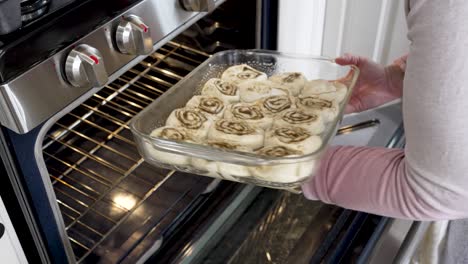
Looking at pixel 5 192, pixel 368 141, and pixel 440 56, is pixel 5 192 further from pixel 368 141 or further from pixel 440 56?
pixel 368 141

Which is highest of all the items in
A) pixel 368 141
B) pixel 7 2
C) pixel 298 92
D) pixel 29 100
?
pixel 7 2

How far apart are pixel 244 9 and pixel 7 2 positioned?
52 centimetres

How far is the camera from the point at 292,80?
887mm

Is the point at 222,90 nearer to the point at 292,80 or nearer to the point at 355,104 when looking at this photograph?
the point at 292,80

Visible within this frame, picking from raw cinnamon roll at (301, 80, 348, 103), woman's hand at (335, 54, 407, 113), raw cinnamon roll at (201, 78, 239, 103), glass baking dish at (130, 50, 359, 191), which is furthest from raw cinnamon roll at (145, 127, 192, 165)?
woman's hand at (335, 54, 407, 113)

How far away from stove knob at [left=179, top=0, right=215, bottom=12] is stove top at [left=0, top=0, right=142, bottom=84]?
0.42 ft

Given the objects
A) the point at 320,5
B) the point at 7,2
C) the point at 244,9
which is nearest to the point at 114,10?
the point at 7,2

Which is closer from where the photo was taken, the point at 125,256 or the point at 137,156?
the point at 125,256

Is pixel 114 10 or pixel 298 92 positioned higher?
pixel 114 10

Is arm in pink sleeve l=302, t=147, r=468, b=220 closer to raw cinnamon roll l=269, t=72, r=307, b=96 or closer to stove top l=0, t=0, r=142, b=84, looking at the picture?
raw cinnamon roll l=269, t=72, r=307, b=96

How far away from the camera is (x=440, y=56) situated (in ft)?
2.15

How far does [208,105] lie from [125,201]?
Result: 0.28 metres

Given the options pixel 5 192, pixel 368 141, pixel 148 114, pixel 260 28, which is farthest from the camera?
pixel 368 141

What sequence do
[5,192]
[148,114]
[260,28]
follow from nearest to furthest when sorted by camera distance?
[5,192]
[148,114]
[260,28]
